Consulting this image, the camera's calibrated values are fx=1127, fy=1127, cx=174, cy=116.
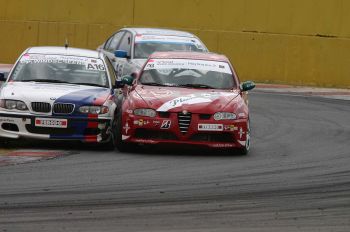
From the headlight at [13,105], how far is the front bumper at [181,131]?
1.30 meters

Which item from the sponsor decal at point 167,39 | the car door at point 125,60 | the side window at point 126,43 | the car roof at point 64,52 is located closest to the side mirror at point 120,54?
the car door at point 125,60

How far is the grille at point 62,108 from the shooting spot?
14.4 m

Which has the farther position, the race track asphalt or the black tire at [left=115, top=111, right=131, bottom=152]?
the black tire at [left=115, top=111, right=131, bottom=152]

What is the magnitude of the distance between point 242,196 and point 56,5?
18836 mm

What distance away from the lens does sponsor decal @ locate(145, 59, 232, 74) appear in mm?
15867

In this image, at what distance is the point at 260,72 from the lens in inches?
1102

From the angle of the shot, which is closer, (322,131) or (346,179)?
(346,179)

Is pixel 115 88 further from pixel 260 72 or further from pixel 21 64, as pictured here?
pixel 260 72

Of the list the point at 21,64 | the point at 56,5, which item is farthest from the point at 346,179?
the point at 56,5

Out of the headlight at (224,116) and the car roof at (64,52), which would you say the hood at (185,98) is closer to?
the headlight at (224,116)

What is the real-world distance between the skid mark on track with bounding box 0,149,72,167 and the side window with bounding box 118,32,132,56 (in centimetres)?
676

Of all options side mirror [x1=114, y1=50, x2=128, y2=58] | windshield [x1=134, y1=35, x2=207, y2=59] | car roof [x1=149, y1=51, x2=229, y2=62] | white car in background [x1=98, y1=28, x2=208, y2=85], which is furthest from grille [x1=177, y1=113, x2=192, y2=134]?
windshield [x1=134, y1=35, x2=207, y2=59]

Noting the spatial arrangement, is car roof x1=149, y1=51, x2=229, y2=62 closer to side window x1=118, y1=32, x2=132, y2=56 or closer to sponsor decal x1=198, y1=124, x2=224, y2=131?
sponsor decal x1=198, y1=124, x2=224, y2=131

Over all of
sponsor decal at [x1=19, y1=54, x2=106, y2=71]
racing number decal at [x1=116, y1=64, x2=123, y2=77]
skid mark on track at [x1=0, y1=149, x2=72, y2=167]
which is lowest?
skid mark on track at [x1=0, y1=149, x2=72, y2=167]
